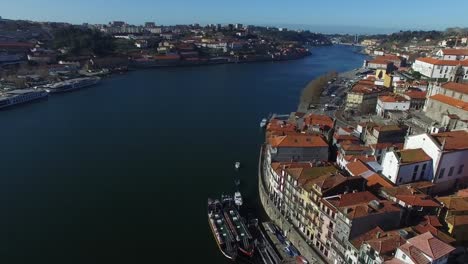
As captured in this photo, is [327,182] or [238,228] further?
[238,228]

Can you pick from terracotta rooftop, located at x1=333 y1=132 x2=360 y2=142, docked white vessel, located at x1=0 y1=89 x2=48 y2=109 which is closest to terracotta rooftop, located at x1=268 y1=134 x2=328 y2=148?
terracotta rooftop, located at x1=333 y1=132 x2=360 y2=142

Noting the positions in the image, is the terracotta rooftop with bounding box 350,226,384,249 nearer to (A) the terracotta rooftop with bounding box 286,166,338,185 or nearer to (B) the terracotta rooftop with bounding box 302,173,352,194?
(B) the terracotta rooftop with bounding box 302,173,352,194

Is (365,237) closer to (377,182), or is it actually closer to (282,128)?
(377,182)

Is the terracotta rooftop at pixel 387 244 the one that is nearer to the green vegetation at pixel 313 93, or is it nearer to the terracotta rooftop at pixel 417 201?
the terracotta rooftop at pixel 417 201

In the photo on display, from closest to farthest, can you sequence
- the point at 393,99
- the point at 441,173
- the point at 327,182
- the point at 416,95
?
the point at 327,182
the point at 441,173
the point at 393,99
the point at 416,95

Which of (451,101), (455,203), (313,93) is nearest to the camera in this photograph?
(455,203)

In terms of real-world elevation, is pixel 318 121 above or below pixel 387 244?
below

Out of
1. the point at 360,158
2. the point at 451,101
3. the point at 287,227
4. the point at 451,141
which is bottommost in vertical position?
the point at 287,227

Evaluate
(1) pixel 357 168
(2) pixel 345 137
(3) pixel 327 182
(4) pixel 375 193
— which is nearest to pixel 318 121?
(2) pixel 345 137

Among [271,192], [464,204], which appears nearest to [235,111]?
[271,192]
